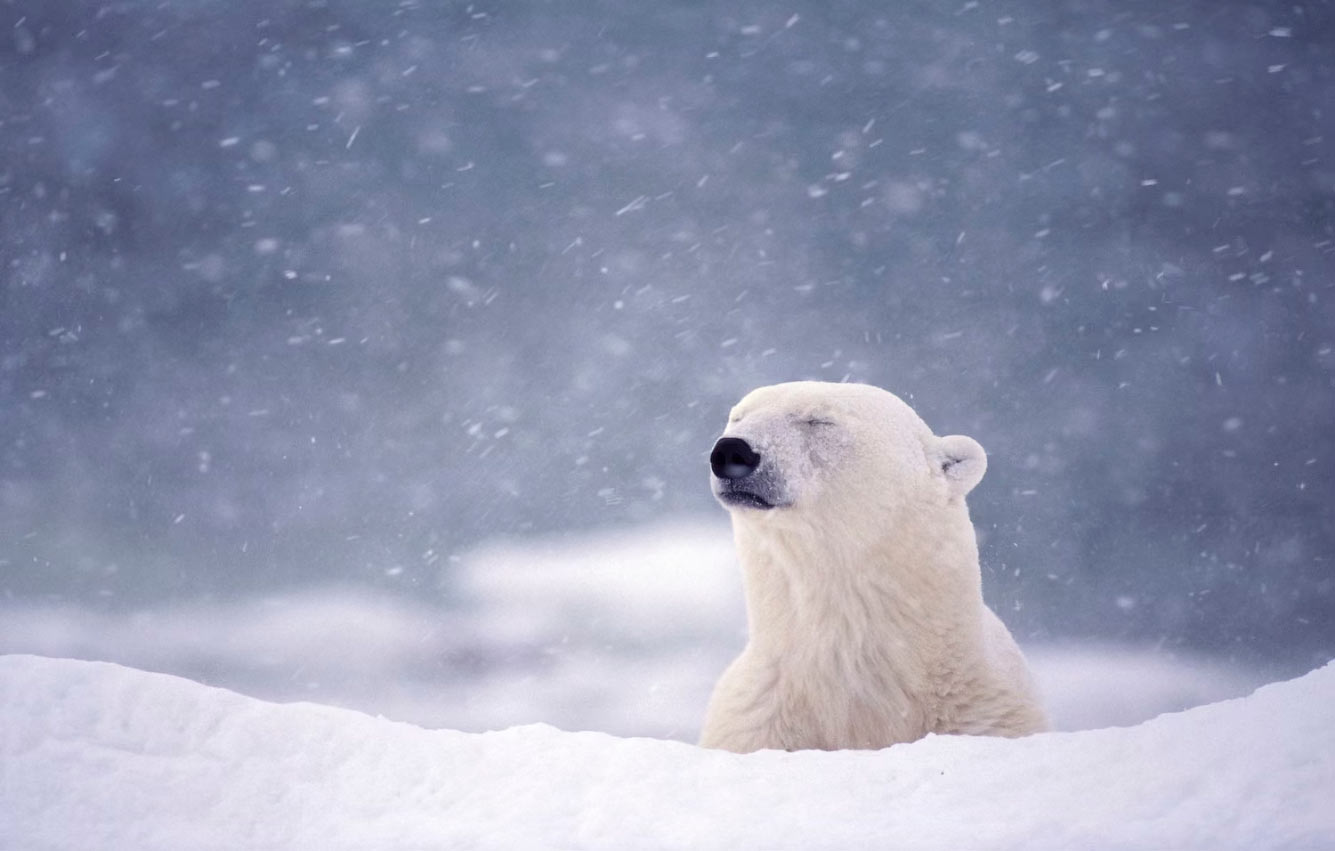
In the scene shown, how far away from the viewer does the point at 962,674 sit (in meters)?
4.15

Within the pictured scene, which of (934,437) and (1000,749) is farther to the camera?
(934,437)

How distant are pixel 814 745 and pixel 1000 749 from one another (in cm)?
163

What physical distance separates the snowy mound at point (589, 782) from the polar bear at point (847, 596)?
1.41 metres

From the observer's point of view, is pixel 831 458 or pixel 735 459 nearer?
pixel 735 459

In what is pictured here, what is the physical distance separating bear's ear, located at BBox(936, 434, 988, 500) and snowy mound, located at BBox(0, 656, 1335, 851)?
1944 millimetres

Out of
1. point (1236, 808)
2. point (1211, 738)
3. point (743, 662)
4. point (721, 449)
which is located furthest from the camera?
point (743, 662)

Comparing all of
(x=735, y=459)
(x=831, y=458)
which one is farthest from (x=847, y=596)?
(x=735, y=459)

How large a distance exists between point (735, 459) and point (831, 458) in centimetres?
44

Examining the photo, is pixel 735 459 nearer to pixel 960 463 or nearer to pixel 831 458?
pixel 831 458

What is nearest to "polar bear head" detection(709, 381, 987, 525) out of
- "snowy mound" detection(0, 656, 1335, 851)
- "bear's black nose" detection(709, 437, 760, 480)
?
"bear's black nose" detection(709, 437, 760, 480)

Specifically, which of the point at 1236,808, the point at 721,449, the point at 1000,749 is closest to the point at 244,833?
the point at 1000,749

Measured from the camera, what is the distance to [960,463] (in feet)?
15.0

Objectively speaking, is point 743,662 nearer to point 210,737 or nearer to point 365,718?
point 365,718

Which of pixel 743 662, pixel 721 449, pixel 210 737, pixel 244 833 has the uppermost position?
pixel 721 449
